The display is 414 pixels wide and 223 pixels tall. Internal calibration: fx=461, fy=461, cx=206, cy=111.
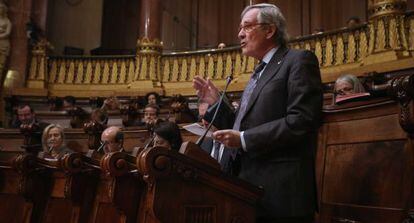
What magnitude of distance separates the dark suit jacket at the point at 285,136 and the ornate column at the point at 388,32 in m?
3.93

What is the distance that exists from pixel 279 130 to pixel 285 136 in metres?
0.03

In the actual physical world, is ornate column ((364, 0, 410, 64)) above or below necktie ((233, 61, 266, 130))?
above

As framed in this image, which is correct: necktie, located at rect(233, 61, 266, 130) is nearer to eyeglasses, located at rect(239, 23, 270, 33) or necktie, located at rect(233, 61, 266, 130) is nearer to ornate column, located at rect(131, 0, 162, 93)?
eyeglasses, located at rect(239, 23, 270, 33)

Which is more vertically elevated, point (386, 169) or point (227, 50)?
point (227, 50)

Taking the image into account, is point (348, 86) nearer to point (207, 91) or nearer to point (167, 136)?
point (167, 136)

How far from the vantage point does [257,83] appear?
5.32 feet

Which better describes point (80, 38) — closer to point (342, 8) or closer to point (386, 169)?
point (342, 8)

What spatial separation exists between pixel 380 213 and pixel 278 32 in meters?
0.76

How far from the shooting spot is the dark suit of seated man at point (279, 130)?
1.44 m

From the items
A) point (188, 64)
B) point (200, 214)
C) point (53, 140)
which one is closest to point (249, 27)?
point (200, 214)

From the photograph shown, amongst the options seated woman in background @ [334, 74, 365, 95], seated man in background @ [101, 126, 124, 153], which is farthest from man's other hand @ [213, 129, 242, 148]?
seated man in background @ [101, 126, 124, 153]

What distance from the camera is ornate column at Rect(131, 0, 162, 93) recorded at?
290 inches

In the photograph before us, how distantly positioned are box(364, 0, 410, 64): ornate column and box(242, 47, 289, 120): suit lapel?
3.84 meters

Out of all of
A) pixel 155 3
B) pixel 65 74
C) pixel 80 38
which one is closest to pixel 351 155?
pixel 155 3
